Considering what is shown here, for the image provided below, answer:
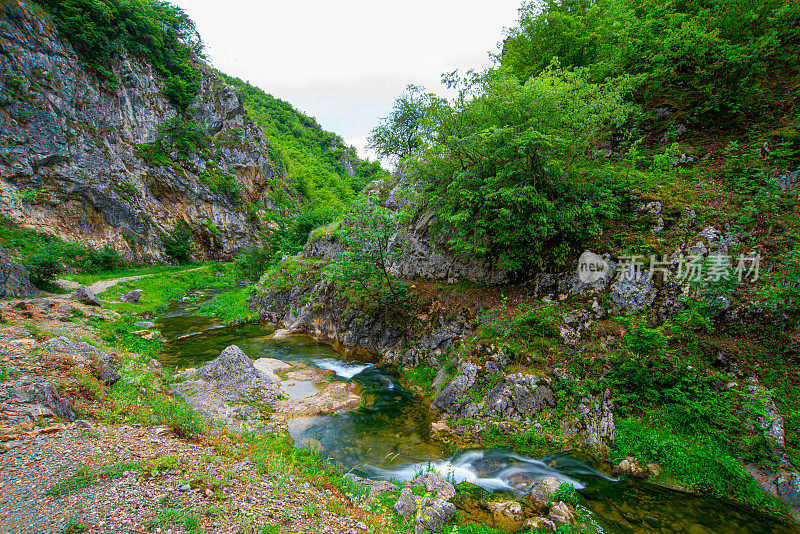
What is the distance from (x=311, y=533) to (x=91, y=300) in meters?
23.7

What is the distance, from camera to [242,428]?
9406mm

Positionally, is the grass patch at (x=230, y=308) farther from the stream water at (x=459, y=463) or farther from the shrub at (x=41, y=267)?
the shrub at (x=41, y=267)

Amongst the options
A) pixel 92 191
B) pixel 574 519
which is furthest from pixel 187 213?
pixel 574 519

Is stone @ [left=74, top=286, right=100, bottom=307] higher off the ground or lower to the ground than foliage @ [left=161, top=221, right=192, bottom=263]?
lower

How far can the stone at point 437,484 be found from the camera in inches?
298

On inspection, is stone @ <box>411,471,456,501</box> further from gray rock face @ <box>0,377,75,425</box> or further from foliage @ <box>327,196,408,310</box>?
foliage @ <box>327,196,408,310</box>

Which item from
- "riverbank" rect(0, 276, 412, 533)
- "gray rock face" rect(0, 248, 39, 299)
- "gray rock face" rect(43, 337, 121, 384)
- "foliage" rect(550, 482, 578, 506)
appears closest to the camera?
"riverbank" rect(0, 276, 412, 533)

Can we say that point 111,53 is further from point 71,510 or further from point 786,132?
point 786,132

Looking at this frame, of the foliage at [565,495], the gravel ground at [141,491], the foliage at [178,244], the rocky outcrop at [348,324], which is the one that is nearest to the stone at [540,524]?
the foliage at [565,495]

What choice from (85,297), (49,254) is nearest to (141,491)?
(85,297)

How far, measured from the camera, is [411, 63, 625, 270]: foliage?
11.4 metres

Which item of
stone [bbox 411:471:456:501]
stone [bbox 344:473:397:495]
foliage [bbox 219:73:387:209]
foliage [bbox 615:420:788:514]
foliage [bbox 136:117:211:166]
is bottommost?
stone [bbox 344:473:397:495]

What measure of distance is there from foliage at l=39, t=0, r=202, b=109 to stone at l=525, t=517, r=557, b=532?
56.2 m

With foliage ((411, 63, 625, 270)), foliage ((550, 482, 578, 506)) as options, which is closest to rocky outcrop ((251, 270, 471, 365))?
foliage ((411, 63, 625, 270))
